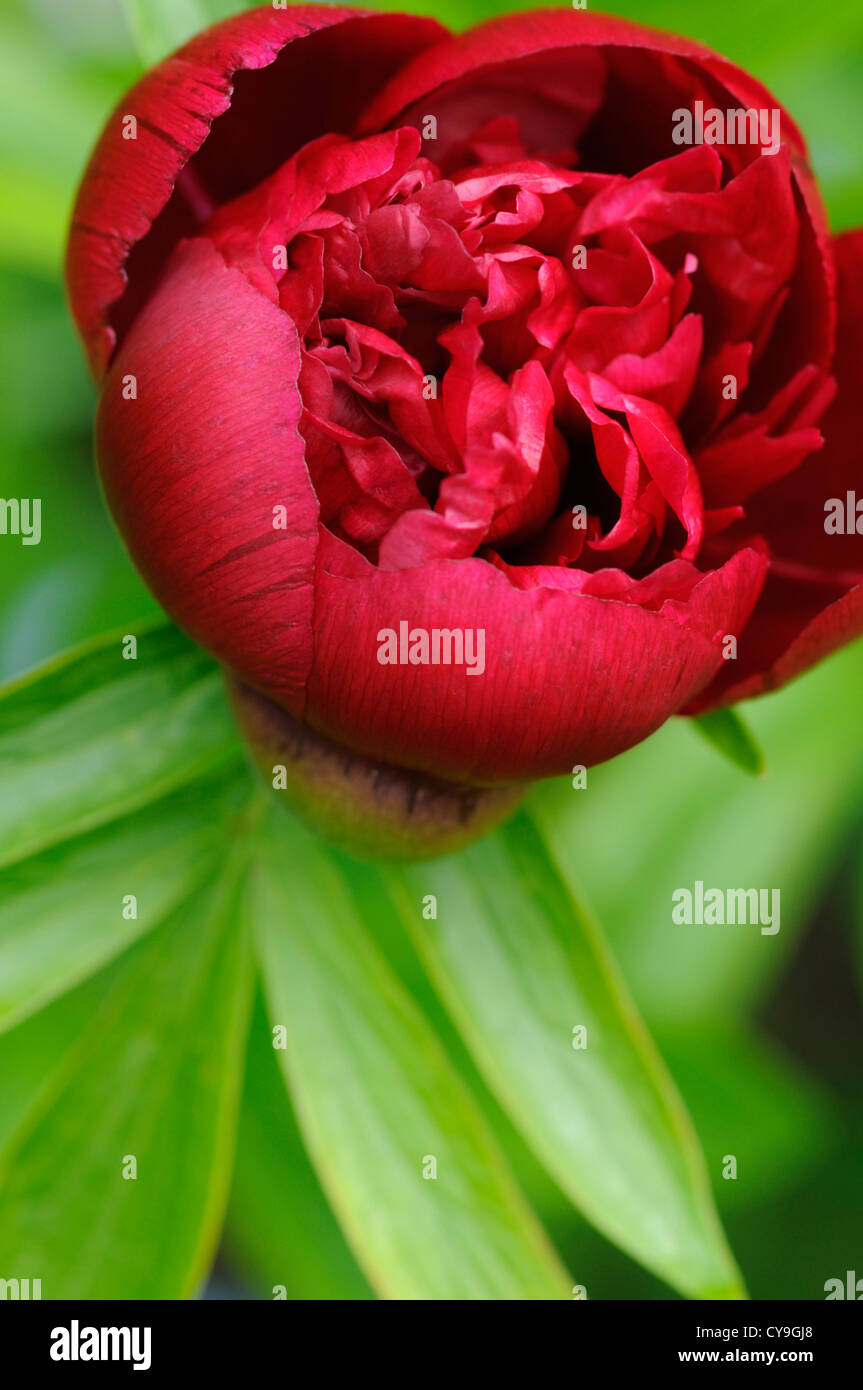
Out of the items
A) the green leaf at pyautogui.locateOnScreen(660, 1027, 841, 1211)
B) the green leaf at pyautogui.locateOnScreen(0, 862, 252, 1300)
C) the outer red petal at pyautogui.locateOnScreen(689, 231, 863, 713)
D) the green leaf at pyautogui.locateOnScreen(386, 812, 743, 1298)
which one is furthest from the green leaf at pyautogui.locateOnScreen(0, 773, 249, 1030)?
A: the green leaf at pyautogui.locateOnScreen(660, 1027, 841, 1211)

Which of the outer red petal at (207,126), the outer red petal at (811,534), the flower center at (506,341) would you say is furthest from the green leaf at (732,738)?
the outer red petal at (207,126)

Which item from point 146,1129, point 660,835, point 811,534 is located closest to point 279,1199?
point 146,1129

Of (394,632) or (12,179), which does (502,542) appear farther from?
(12,179)

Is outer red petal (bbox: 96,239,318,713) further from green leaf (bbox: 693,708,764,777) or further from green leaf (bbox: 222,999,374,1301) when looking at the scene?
green leaf (bbox: 222,999,374,1301)

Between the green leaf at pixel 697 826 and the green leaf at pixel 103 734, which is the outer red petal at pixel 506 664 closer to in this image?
the green leaf at pixel 103 734

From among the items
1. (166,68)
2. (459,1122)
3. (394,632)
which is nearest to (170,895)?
(459,1122)

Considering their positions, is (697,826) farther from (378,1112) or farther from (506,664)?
(506,664)

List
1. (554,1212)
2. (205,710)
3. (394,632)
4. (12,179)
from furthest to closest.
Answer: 1. (554,1212)
2. (12,179)
3. (205,710)
4. (394,632)
